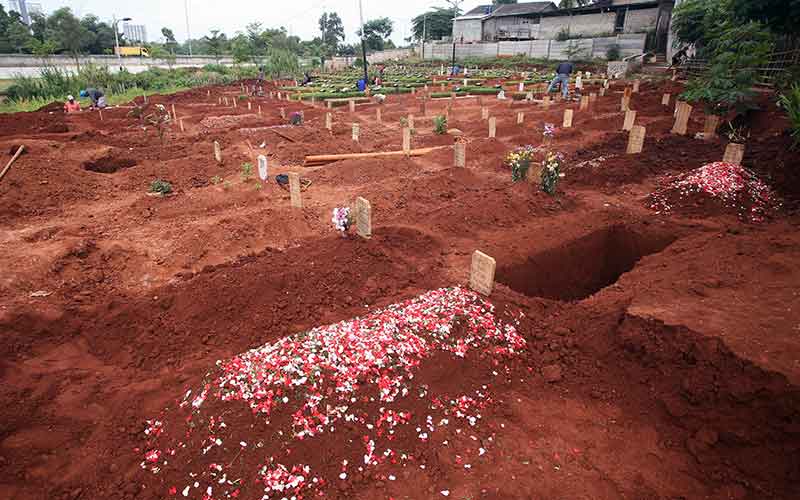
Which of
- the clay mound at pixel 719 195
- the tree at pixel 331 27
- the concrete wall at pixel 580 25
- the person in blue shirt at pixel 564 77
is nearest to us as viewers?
the clay mound at pixel 719 195

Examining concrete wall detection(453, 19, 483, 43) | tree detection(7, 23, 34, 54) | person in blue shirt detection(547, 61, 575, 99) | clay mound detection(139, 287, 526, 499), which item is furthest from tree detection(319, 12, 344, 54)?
clay mound detection(139, 287, 526, 499)

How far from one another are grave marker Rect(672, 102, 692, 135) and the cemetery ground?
2435mm

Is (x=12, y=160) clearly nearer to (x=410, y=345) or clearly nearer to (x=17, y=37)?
(x=410, y=345)

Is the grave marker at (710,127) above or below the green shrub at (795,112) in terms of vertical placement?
below

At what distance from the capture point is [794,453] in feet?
9.55

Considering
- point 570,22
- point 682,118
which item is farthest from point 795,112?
point 570,22

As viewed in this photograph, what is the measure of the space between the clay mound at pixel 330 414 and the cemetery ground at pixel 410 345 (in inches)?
0.6

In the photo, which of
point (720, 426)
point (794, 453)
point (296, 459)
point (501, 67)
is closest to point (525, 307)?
point (720, 426)

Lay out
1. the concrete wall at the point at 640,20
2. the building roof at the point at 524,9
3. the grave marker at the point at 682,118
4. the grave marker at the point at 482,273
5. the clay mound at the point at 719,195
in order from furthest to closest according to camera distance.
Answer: the building roof at the point at 524,9, the concrete wall at the point at 640,20, the grave marker at the point at 682,118, the clay mound at the point at 719,195, the grave marker at the point at 482,273

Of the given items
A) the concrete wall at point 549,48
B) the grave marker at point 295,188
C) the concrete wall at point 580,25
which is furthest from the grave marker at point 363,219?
the concrete wall at point 580,25

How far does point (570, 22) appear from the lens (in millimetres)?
42156

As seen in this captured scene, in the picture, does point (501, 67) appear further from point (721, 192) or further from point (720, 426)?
point (720, 426)

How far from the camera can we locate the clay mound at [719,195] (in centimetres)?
721

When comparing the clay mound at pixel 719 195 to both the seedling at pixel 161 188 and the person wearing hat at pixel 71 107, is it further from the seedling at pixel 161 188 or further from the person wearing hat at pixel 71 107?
the person wearing hat at pixel 71 107
